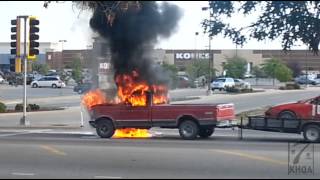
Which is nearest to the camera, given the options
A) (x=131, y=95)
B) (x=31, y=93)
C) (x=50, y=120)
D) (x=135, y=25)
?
(x=135, y=25)

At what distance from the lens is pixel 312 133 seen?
1524 centimetres

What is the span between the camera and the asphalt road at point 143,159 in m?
9.00

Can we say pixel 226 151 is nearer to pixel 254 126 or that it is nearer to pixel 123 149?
pixel 123 149

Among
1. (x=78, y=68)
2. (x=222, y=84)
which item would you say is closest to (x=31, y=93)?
(x=78, y=68)

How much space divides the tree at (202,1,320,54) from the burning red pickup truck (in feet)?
38.5

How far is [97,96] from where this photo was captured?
14984 millimetres

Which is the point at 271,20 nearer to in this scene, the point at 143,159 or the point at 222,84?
the point at 143,159

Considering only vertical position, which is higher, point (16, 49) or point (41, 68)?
point (41, 68)

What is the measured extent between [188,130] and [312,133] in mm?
3341

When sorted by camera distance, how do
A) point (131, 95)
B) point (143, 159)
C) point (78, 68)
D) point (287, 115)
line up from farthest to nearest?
1. point (78, 68)
2. point (287, 115)
3. point (131, 95)
4. point (143, 159)

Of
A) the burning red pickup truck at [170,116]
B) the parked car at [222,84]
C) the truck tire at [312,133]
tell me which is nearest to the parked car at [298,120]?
the truck tire at [312,133]

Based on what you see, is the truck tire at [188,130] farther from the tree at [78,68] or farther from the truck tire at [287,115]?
the tree at [78,68]

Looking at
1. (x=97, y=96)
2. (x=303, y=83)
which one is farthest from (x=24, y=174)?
(x=303, y=83)

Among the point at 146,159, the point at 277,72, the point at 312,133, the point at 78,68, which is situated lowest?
the point at 146,159
